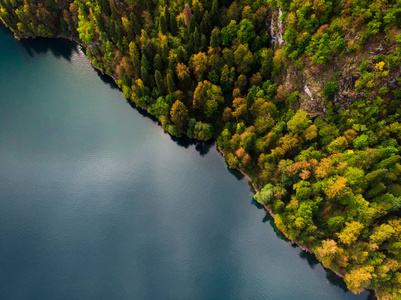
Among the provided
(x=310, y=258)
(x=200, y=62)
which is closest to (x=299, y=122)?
(x=200, y=62)

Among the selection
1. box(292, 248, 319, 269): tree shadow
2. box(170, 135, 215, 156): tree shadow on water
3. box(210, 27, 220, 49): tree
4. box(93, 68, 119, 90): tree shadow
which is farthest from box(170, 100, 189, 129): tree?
box(292, 248, 319, 269): tree shadow

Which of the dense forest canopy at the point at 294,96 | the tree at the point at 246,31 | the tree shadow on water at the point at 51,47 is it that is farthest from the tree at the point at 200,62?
the tree shadow on water at the point at 51,47

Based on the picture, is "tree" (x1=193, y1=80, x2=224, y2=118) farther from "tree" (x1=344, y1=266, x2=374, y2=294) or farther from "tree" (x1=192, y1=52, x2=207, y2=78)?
"tree" (x1=344, y1=266, x2=374, y2=294)

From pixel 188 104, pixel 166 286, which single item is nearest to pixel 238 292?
pixel 166 286

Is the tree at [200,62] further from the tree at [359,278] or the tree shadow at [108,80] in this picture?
the tree at [359,278]

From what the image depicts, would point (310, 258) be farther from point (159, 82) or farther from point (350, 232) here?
point (159, 82)

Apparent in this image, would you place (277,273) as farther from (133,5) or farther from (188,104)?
(133,5)
